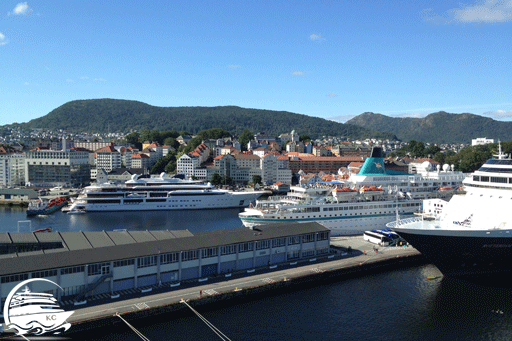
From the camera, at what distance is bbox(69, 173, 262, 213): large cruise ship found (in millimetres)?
55688

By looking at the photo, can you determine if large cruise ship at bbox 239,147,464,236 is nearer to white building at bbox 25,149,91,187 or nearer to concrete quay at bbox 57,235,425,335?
concrete quay at bbox 57,235,425,335

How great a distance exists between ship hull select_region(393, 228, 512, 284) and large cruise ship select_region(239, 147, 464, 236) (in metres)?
10.7

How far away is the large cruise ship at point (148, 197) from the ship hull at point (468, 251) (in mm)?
36425

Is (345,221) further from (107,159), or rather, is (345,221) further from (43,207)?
(107,159)

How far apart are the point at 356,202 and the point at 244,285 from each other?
53.9 ft

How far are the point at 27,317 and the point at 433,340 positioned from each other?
15984 mm

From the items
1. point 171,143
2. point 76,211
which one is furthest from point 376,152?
point 171,143

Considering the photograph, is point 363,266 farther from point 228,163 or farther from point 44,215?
point 228,163

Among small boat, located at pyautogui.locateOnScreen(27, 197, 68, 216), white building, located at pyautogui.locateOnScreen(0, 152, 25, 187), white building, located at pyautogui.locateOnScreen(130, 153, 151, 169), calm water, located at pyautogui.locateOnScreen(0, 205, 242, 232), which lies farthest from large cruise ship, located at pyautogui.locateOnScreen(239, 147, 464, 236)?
white building, located at pyautogui.locateOnScreen(130, 153, 151, 169)

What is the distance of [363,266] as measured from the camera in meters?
26.7

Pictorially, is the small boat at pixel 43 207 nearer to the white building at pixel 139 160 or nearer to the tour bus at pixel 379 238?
the tour bus at pixel 379 238

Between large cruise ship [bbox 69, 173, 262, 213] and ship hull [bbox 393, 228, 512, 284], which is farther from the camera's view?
large cruise ship [bbox 69, 173, 262, 213]

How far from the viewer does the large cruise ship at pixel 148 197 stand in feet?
183

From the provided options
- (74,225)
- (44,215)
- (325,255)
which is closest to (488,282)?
(325,255)
